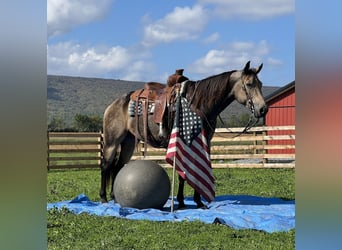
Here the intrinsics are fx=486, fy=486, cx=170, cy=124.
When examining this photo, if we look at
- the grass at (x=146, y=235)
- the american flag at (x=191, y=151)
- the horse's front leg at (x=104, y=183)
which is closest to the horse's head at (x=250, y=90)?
the american flag at (x=191, y=151)

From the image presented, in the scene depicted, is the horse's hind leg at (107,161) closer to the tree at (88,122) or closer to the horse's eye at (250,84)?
the horse's eye at (250,84)

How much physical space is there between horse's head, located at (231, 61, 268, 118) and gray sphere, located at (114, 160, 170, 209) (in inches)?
64.1

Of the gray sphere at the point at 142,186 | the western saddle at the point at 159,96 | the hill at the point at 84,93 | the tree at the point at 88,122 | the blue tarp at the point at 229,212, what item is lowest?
the blue tarp at the point at 229,212

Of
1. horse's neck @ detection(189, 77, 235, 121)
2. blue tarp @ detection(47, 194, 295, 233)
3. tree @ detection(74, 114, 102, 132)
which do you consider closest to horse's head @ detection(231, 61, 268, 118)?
horse's neck @ detection(189, 77, 235, 121)

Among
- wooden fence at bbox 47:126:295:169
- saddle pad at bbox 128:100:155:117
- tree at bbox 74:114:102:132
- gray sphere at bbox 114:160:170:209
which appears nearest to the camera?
gray sphere at bbox 114:160:170:209

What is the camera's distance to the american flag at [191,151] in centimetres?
707

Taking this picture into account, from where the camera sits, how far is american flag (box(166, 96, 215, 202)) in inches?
278

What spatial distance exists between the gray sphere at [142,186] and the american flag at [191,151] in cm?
30

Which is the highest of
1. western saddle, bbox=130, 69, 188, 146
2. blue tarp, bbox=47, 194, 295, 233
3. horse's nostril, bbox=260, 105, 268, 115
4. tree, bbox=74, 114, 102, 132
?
western saddle, bbox=130, 69, 188, 146

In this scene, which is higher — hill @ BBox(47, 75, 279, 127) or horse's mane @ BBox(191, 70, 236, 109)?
hill @ BBox(47, 75, 279, 127)

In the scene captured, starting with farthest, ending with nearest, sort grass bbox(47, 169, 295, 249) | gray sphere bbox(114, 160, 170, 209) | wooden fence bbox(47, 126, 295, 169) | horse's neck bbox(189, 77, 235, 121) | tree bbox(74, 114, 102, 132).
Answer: tree bbox(74, 114, 102, 132) → wooden fence bbox(47, 126, 295, 169) → horse's neck bbox(189, 77, 235, 121) → gray sphere bbox(114, 160, 170, 209) → grass bbox(47, 169, 295, 249)

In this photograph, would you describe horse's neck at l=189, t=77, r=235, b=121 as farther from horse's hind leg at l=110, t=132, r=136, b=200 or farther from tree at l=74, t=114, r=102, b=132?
tree at l=74, t=114, r=102, b=132

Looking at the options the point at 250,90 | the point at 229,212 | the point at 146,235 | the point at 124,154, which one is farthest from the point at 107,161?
the point at 146,235
